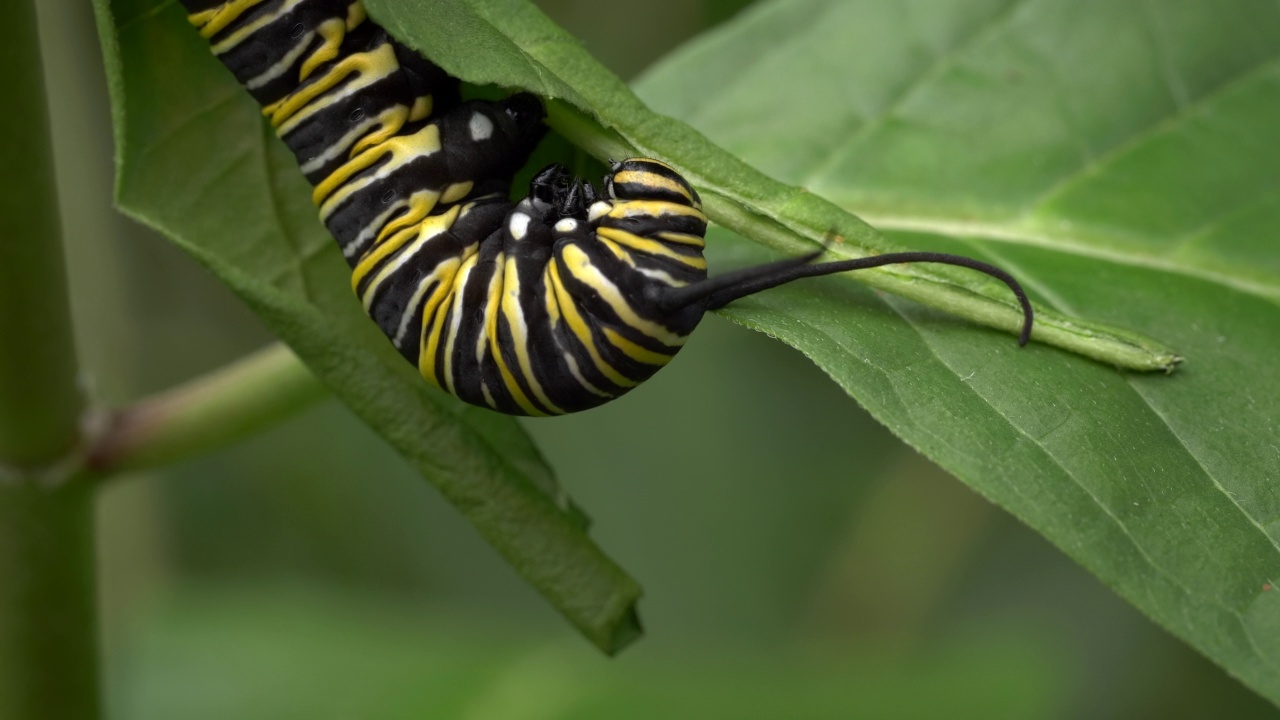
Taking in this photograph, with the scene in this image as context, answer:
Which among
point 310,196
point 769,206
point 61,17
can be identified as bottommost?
point 61,17

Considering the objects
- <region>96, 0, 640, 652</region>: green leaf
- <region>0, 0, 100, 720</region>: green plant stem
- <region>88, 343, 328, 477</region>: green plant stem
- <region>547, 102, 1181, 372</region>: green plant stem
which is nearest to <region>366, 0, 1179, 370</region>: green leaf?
<region>547, 102, 1181, 372</region>: green plant stem

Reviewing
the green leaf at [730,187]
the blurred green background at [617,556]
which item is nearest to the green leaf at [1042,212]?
the green leaf at [730,187]

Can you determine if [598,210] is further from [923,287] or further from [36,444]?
[36,444]

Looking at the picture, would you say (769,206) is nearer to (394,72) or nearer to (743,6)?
(394,72)

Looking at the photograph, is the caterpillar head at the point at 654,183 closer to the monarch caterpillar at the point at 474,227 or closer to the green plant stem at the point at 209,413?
the monarch caterpillar at the point at 474,227

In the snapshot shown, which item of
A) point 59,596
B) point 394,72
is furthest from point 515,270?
point 59,596

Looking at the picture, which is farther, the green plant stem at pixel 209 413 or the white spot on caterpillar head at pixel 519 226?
the green plant stem at pixel 209 413
